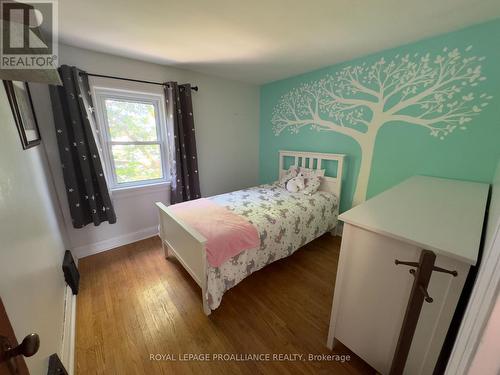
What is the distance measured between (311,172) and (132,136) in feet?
8.04

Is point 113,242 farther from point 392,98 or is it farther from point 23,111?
point 392,98

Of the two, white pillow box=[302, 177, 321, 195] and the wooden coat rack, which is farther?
white pillow box=[302, 177, 321, 195]

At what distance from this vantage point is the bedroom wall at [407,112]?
1.72m

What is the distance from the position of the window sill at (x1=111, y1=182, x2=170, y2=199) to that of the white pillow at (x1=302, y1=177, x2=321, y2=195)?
1.96m

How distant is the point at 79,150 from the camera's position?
2.05 m

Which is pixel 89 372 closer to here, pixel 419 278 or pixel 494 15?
pixel 419 278

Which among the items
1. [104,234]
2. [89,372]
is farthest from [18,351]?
[104,234]

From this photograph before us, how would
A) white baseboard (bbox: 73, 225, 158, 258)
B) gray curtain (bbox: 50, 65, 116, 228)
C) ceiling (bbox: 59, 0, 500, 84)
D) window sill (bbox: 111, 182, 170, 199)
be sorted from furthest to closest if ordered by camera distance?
window sill (bbox: 111, 182, 170, 199)
white baseboard (bbox: 73, 225, 158, 258)
gray curtain (bbox: 50, 65, 116, 228)
ceiling (bbox: 59, 0, 500, 84)

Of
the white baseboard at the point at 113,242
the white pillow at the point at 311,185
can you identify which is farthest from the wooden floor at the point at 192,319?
the white pillow at the point at 311,185

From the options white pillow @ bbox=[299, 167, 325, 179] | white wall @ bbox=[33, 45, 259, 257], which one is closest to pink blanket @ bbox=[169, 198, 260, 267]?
white wall @ bbox=[33, 45, 259, 257]

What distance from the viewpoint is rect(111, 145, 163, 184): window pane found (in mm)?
2525

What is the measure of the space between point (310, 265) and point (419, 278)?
61.6 inches

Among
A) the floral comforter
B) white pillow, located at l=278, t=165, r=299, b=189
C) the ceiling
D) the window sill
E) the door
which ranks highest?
the ceiling

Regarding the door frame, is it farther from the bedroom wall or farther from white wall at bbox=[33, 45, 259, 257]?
white wall at bbox=[33, 45, 259, 257]
